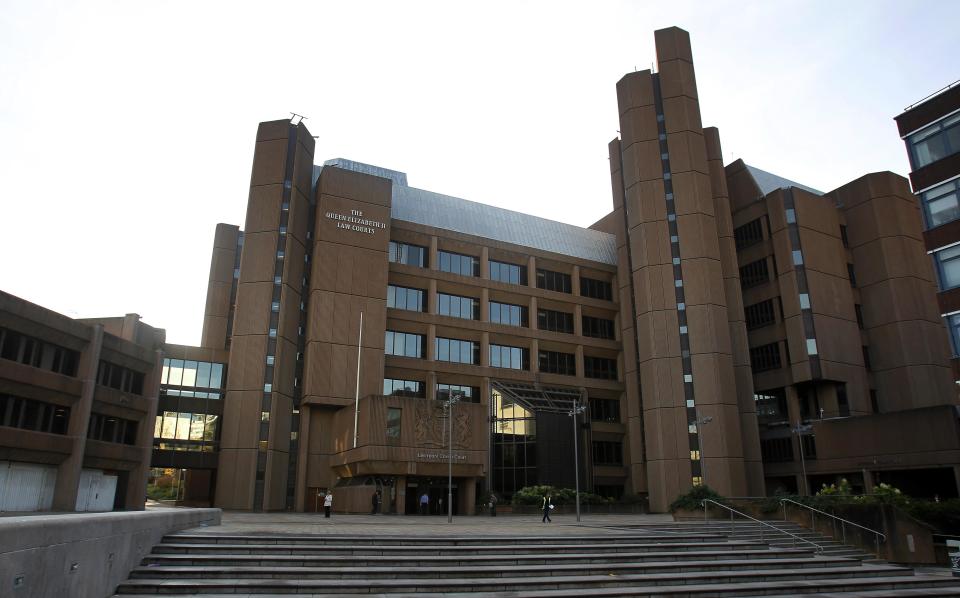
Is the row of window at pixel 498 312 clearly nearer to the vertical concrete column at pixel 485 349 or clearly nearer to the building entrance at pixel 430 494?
the vertical concrete column at pixel 485 349

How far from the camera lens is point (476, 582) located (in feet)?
50.6

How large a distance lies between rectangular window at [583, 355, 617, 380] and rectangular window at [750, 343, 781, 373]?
13.2m

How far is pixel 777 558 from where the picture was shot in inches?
771

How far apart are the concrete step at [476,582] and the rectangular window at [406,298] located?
45.1 m

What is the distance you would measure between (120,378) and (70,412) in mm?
6079

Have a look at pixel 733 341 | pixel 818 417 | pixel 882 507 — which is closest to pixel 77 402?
pixel 882 507

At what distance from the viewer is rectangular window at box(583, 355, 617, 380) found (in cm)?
6744

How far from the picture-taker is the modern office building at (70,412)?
38188 mm

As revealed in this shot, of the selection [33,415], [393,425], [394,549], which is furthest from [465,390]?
[394,549]

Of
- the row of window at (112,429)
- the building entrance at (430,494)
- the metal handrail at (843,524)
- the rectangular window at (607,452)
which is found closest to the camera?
the metal handrail at (843,524)

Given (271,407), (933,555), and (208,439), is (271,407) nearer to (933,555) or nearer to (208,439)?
(208,439)

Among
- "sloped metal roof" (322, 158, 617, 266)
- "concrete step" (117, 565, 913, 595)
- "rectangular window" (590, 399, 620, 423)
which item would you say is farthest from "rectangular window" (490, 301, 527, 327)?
"concrete step" (117, 565, 913, 595)

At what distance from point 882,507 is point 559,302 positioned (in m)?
44.1

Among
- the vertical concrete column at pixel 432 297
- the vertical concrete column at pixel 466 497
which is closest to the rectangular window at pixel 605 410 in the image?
the vertical concrete column at pixel 432 297
